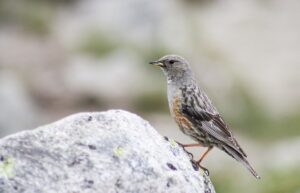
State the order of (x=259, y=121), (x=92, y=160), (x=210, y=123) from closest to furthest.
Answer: (x=92, y=160) < (x=210, y=123) < (x=259, y=121)

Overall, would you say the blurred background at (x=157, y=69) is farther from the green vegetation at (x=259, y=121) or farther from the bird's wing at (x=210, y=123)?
the bird's wing at (x=210, y=123)

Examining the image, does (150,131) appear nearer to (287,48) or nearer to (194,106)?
(194,106)

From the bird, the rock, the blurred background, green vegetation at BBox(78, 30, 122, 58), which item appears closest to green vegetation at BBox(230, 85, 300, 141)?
the blurred background

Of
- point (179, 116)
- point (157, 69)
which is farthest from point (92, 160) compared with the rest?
point (157, 69)

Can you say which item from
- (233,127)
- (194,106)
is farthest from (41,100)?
(194,106)

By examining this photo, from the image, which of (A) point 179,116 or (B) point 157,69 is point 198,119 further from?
(B) point 157,69

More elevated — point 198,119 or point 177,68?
point 177,68
